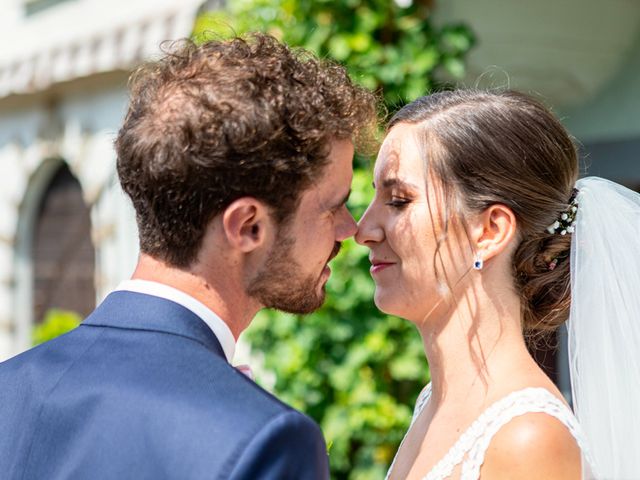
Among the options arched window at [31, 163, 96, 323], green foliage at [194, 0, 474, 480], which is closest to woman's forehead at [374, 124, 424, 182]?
green foliage at [194, 0, 474, 480]

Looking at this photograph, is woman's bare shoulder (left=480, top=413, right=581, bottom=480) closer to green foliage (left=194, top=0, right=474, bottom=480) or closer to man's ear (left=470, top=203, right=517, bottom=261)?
man's ear (left=470, top=203, right=517, bottom=261)

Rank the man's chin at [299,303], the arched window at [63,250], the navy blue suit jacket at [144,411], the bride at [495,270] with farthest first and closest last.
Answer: the arched window at [63,250] → the bride at [495,270] → the man's chin at [299,303] → the navy blue suit jacket at [144,411]

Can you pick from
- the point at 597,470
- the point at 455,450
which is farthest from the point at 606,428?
the point at 455,450

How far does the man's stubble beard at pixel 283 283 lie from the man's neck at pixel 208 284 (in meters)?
0.04

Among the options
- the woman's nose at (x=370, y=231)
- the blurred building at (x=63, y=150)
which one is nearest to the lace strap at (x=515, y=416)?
the woman's nose at (x=370, y=231)

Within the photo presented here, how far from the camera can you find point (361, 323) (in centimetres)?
445

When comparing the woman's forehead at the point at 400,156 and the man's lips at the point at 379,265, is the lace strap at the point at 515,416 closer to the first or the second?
the man's lips at the point at 379,265

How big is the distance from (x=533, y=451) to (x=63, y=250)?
6.35m

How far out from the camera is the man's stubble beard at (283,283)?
1.65 m

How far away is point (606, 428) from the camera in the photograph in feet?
7.18

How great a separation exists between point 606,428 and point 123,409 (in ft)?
3.95

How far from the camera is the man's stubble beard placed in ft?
5.41

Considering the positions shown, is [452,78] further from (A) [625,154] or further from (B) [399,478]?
(B) [399,478]

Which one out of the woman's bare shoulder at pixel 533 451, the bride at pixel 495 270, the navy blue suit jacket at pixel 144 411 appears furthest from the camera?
the bride at pixel 495 270
